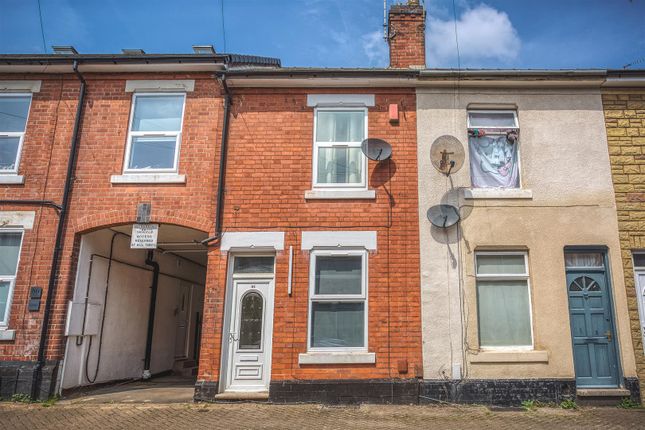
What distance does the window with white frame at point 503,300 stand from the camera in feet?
27.0

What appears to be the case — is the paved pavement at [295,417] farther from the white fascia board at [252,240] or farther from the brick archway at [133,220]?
the brick archway at [133,220]

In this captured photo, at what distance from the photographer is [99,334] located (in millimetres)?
9477

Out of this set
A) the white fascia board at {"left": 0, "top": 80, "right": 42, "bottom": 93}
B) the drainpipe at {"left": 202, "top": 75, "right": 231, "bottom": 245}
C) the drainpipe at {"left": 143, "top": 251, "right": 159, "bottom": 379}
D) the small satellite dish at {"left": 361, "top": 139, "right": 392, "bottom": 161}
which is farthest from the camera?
the drainpipe at {"left": 143, "top": 251, "right": 159, "bottom": 379}

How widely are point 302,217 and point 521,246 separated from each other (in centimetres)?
→ 403

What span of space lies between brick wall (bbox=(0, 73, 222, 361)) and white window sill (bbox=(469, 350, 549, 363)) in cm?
532

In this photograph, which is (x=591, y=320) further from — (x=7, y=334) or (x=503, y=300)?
(x=7, y=334)

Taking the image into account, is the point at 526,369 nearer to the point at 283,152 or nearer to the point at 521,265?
the point at 521,265

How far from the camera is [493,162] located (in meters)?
9.05

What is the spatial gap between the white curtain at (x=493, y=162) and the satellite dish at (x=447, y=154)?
33 cm

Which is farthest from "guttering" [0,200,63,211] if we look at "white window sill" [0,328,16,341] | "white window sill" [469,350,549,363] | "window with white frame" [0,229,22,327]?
"white window sill" [469,350,549,363]

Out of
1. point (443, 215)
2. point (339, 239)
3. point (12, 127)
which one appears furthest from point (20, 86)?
point (443, 215)

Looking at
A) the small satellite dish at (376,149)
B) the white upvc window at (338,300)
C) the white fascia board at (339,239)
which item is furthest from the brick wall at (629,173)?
the white upvc window at (338,300)

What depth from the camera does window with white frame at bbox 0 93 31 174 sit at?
9156mm

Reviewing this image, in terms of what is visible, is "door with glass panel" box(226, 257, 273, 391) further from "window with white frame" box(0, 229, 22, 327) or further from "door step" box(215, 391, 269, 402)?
"window with white frame" box(0, 229, 22, 327)
